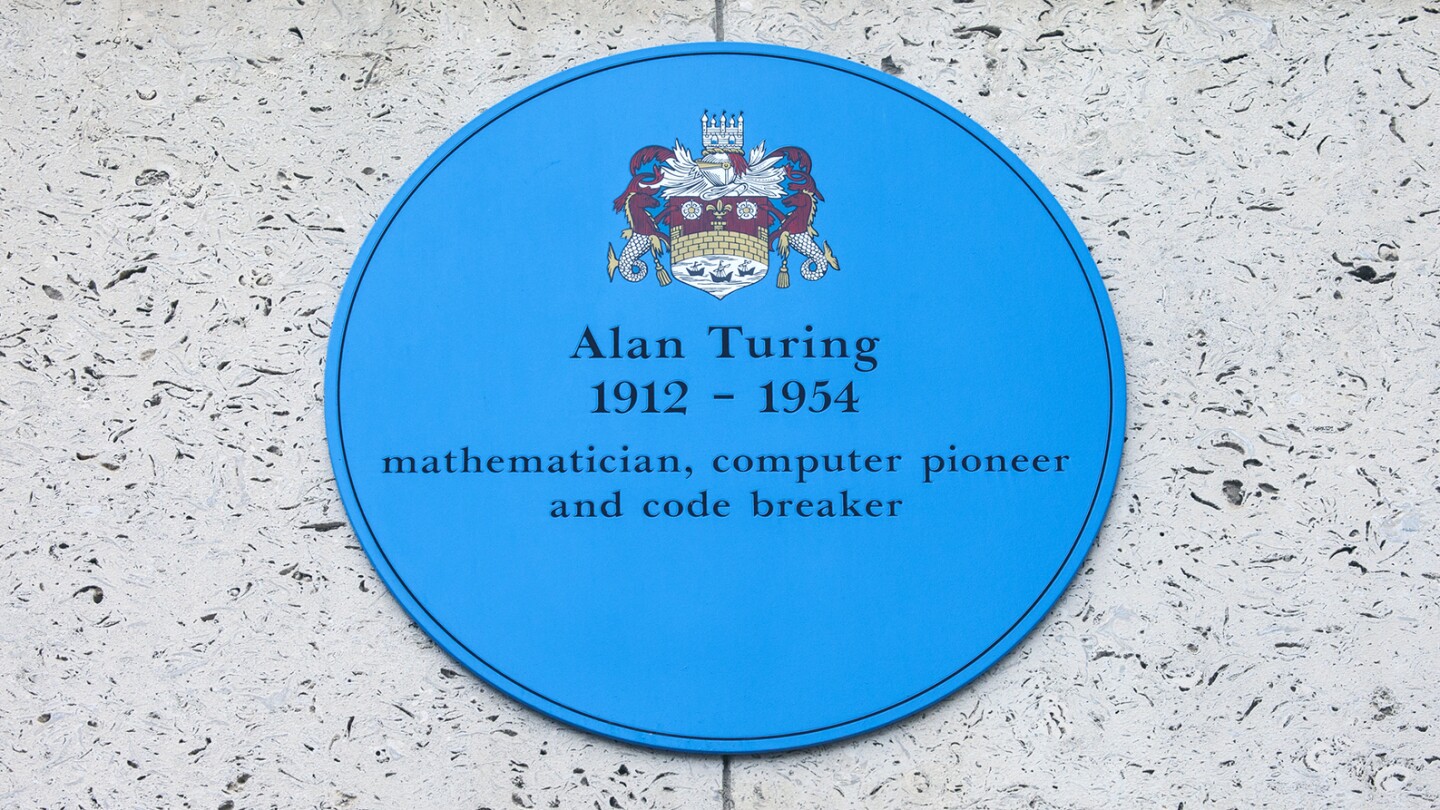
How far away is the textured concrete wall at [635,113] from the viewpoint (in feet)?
4.76

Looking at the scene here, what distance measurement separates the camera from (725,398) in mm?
1520

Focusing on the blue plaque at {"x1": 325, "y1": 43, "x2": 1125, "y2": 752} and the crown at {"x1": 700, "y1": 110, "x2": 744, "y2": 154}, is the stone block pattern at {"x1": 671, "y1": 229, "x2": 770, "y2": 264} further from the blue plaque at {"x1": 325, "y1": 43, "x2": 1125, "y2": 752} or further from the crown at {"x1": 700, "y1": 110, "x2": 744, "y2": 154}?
the crown at {"x1": 700, "y1": 110, "x2": 744, "y2": 154}

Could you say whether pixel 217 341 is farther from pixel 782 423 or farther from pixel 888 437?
pixel 888 437

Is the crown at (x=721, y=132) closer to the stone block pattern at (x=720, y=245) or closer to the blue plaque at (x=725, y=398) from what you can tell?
the blue plaque at (x=725, y=398)

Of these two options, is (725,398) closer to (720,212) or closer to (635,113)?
(720,212)

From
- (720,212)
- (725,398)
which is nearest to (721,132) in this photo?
(720,212)

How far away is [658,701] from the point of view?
1430 millimetres

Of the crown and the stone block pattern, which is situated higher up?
the crown

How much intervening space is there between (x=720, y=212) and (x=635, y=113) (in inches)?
7.6

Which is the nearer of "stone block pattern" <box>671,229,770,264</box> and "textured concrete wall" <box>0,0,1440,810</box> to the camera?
"textured concrete wall" <box>0,0,1440,810</box>

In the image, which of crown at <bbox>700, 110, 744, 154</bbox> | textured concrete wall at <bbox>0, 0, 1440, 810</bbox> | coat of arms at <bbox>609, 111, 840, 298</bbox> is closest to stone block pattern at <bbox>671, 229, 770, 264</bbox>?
coat of arms at <bbox>609, 111, 840, 298</bbox>

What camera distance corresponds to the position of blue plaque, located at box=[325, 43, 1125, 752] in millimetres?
1449

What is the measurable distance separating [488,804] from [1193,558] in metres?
1.00

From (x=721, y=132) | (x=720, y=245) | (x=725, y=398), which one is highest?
(x=721, y=132)
